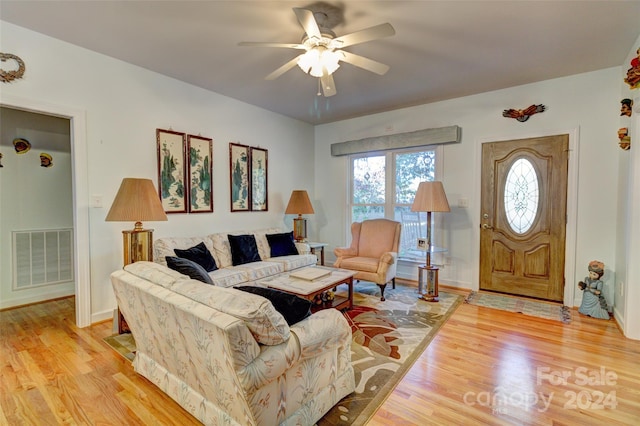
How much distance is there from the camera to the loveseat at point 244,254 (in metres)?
3.24

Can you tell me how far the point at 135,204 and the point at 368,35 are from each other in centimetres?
244

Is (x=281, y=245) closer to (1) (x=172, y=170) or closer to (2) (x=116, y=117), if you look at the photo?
(1) (x=172, y=170)

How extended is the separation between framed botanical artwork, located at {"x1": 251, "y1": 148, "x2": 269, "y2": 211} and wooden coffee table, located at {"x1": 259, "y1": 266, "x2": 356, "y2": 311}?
1796mm

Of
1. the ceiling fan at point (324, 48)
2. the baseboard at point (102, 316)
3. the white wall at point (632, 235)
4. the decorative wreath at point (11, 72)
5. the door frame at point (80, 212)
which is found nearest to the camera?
the ceiling fan at point (324, 48)

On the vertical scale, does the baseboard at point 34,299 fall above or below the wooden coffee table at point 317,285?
below

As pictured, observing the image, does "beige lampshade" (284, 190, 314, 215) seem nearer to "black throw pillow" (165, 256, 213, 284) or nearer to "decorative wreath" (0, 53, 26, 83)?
"black throw pillow" (165, 256, 213, 284)

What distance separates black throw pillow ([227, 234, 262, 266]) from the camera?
12.4 ft

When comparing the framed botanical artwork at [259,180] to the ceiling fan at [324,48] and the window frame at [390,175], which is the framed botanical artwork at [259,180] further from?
the ceiling fan at [324,48]

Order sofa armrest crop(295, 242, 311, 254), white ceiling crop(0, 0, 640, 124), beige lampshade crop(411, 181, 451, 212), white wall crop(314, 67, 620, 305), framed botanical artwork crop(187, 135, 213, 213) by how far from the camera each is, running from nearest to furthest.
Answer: white ceiling crop(0, 0, 640, 124)
white wall crop(314, 67, 620, 305)
beige lampshade crop(411, 181, 451, 212)
framed botanical artwork crop(187, 135, 213, 213)
sofa armrest crop(295, 242, 311, 254)

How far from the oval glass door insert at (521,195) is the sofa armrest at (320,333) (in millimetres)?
3243

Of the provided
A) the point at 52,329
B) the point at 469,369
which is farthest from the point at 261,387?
the point at 52,329

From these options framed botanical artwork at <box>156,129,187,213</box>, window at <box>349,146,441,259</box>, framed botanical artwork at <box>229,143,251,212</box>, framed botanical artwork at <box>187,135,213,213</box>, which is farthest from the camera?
window at <box>349,146,441,259</box>

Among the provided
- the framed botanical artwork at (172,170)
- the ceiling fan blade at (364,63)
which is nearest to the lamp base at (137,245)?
the framed botanical artwork at (172,170)

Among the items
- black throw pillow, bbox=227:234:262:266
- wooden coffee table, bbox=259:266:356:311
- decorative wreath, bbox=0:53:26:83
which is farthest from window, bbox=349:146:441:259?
decorative wreath, bbox=0:53:26:83
